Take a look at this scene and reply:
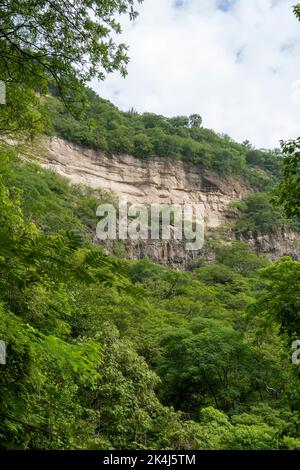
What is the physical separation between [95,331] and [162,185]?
46.1m

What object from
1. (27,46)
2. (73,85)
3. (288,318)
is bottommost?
(288,318)

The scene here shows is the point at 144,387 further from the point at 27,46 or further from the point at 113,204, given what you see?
the point at 113,204

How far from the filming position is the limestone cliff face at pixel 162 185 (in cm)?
4894

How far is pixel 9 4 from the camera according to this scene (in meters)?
4.23

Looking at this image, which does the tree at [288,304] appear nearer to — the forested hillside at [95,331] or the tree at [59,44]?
the forested hillside at [95,331]

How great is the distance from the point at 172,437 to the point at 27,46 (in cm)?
777

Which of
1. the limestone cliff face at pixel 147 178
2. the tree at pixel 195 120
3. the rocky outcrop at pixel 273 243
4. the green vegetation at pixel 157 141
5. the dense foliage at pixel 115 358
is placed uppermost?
the tree at pixel 195 120

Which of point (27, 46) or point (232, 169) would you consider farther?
point (232, 169)

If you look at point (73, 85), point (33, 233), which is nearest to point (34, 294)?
point (33, 233)
